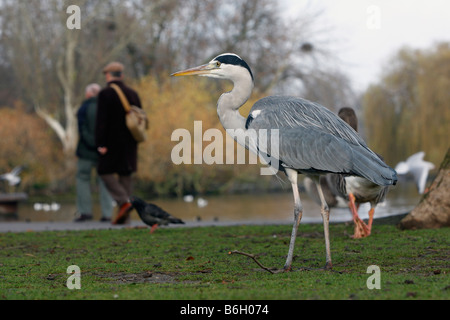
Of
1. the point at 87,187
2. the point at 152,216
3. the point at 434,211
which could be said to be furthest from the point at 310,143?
the point at 87,187

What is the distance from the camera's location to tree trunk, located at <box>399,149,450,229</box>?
33.1ft

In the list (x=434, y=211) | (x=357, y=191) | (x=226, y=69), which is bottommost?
(x=434, y=211)

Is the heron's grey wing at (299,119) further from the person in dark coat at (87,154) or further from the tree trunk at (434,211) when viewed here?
the person in dark coat at (87,154)

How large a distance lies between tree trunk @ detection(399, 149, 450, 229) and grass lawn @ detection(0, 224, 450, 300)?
0.39 metres

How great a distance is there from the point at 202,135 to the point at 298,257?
24.3 meters

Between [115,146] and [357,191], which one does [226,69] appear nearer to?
[357,191]

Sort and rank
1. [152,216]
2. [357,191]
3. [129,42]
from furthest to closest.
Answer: [129,42], [152,216], [357,191]

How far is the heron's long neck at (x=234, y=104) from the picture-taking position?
7.33 meters

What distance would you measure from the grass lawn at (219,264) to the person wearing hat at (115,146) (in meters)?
1.59

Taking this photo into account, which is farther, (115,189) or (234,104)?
(115,189)

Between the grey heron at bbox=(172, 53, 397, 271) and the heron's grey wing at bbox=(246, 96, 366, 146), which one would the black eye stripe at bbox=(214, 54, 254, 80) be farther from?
the heron's grey wing at bbox=(246, 96, 366, 146)

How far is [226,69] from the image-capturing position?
299 inches

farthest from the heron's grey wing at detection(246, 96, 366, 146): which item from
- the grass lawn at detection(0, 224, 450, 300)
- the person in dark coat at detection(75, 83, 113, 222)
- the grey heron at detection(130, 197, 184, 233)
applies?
the person in dark coat at detection(75, 83, 113, 222)

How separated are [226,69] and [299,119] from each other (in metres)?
1.11
